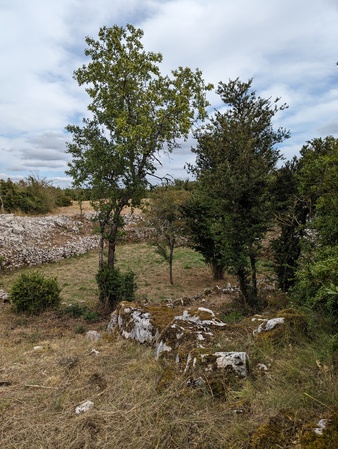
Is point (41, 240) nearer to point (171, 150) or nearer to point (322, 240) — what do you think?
point (171, 150)

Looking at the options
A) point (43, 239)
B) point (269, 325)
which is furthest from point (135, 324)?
point (43, 239)

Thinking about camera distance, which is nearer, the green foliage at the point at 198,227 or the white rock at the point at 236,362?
the white rock at the point at 236,362

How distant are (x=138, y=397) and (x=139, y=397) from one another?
0.6 inches

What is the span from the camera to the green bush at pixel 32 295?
8695mm

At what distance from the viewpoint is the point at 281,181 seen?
8672 mm

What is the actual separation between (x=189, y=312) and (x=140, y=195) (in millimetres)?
5029

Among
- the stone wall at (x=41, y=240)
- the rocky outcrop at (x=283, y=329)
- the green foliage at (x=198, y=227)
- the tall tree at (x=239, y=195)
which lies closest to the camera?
the rocky outcrop at (x=283, y=329)

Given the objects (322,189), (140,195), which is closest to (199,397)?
(322,189)

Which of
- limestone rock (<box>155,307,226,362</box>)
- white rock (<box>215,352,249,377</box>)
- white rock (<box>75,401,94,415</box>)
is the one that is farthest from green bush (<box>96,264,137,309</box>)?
white rock (<box>215,352,249,377</box>)

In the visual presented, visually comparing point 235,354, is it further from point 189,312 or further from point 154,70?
point 154,70

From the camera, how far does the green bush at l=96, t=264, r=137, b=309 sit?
30.6 feet

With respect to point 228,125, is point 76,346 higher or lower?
lower

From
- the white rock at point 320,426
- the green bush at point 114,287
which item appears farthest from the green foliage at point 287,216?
the white rock at point 320,426

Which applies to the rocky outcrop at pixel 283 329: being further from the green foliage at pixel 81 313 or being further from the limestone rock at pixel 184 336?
the green foliage at pixel 81 313
